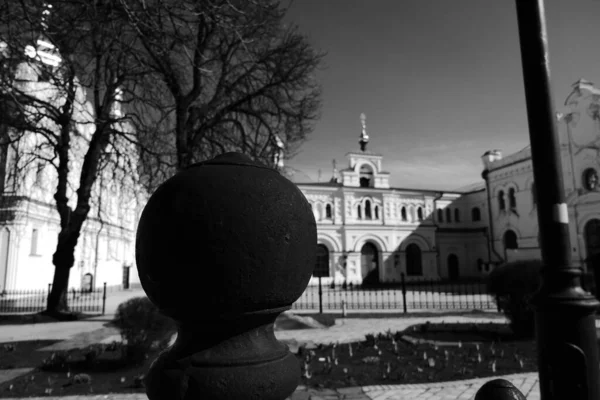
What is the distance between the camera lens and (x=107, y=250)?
29.5 metres

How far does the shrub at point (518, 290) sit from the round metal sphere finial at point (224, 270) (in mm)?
8344

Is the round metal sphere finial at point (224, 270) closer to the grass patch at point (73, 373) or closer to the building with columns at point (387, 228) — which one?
the grass patch at point (73, 373)

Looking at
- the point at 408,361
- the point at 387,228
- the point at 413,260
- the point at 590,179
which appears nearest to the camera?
the point at 408,361

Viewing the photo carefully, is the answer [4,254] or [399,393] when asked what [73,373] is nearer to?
[399,393]

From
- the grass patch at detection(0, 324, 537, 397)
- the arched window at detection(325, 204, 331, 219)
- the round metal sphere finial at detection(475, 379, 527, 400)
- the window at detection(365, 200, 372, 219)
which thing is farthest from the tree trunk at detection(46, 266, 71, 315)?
the window at detection(365, 200, 372, 219)

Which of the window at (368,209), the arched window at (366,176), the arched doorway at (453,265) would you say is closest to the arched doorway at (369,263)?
the window at (368,209)

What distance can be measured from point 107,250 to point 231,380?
3150 centimetres

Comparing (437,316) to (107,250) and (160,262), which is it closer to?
(160,262)

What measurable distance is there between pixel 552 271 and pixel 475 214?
4126 cm

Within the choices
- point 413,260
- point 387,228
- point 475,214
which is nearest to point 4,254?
point 387,228

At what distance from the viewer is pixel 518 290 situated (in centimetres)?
855

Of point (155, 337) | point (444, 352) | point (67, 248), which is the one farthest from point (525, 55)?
point (67, 248)

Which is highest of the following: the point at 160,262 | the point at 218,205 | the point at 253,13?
the point at 253,13

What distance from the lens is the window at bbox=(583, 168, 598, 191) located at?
2752 cm
